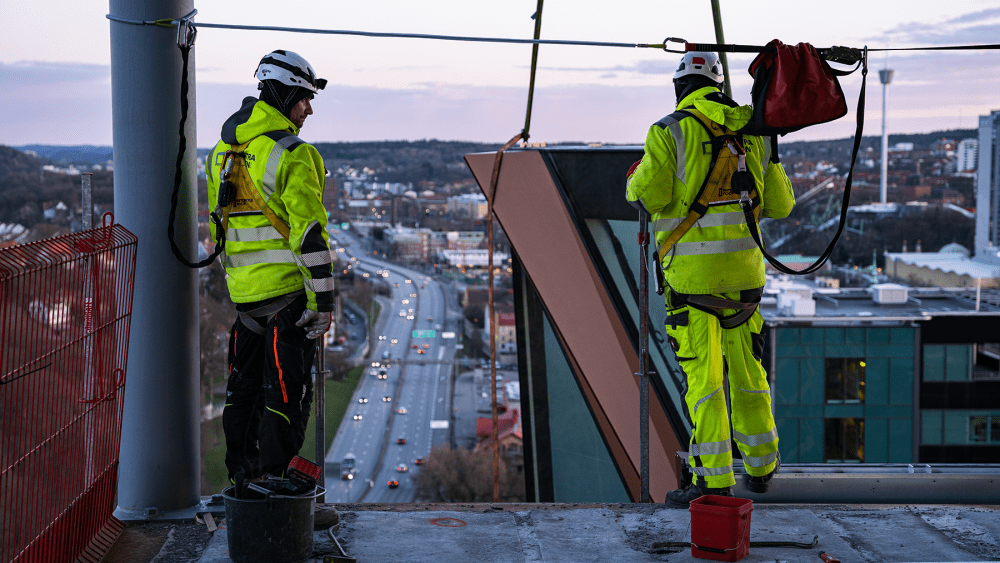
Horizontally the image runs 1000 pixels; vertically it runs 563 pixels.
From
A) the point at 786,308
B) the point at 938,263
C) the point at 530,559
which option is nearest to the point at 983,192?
the point at 938,263

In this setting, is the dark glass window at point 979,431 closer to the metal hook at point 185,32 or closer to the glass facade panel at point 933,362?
the glass facade panel at point 933,362

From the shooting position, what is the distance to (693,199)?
339 centimetres

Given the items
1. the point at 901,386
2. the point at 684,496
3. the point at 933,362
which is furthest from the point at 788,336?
the point at 684,496

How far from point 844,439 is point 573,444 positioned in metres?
19.6

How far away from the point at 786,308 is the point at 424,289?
33.5 metres

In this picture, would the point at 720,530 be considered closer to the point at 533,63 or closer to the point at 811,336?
the point at 533,63

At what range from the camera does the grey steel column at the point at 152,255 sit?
3.42 meters

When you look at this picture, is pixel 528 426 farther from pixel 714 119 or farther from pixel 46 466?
pixel 46 466

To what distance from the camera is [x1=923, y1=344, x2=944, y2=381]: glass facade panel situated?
23.3 m

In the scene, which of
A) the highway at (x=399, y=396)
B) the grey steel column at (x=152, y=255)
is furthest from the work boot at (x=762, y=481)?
the highway at (x=399, y=396)

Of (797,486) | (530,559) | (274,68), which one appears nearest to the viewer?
(530,559)

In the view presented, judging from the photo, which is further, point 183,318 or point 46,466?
point 183,318

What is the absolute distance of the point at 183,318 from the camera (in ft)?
11.6

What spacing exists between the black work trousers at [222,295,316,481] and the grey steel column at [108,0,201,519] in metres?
0.27
